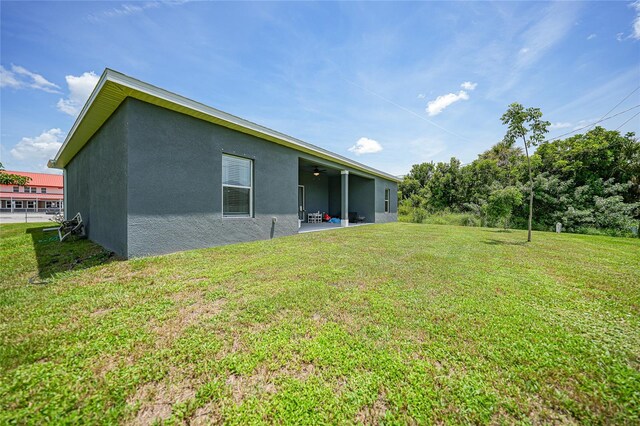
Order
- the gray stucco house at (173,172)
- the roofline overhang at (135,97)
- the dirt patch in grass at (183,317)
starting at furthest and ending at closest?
the gray stucco house at (173,172)
the roofline overhang at (135,97)
the dirt patch in grass at (183,317)

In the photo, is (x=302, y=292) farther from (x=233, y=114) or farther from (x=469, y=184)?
(x=469, y=184)

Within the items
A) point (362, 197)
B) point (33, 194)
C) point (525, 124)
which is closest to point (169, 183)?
point (525, 124)

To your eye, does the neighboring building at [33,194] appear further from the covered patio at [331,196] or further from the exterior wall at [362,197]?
the exterior wall at [362,197]

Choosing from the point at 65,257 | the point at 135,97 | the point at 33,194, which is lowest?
the point at 65,257

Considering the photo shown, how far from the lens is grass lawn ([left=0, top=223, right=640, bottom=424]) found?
151 centimetres

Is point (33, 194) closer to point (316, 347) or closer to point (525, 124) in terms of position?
point (316, 347)

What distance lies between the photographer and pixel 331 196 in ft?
50.5

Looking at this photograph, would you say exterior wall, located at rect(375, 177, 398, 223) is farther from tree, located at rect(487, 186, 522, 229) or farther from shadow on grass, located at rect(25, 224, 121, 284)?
shadow on grass, located at rect(25, 224, 121, 284)

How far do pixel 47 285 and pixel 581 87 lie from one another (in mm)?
18043

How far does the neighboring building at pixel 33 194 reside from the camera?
3048 centimetres

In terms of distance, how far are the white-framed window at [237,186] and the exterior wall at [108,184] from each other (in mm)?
2129

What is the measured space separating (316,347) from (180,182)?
16.4 feet

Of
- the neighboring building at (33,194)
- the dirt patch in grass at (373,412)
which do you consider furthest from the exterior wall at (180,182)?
the neighboring building at (33,194)

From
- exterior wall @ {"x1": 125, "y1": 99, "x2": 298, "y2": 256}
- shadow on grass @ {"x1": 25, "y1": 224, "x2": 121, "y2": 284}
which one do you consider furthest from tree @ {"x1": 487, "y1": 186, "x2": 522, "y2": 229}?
shadow on grass @ {"x1": 25, "y1": 224, "x2": 121, "y2": 284}
